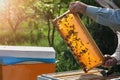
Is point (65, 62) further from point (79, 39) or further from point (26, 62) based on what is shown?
point (79, 39)

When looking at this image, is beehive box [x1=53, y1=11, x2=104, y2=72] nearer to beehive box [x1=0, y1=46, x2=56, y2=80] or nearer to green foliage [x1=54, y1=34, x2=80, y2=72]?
beehive box [x1=0, y1=46, x2=56, y2=80]

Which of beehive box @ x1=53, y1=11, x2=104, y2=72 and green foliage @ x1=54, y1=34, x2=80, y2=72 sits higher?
beehive box @ x1=53, y1=11, x2=104, y2=72

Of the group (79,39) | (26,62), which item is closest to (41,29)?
(26,62)

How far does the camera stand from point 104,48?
A: 591cm

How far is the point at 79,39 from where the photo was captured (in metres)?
3.35

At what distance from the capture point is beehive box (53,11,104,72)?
3289 millimetres

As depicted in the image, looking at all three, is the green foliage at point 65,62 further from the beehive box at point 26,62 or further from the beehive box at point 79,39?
the beehive box at point 79,39

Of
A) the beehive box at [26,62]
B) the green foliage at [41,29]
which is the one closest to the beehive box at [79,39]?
the beehive box at [26,62]

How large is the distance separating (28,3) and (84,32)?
15.4ft

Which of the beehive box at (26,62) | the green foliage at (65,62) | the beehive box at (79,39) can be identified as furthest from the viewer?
the green foliage at (65,62)

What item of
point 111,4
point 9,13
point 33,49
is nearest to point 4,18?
point 9,13

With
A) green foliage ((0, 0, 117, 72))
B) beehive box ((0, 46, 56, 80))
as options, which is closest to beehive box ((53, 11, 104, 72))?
beehive box ((0, 46, 56, 80))

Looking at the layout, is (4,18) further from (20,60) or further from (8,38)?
(20,60)

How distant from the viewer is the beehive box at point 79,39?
329 centimetres
